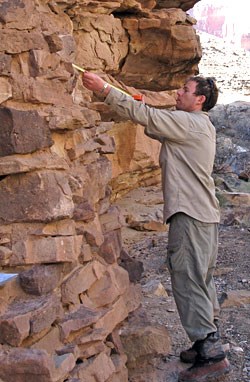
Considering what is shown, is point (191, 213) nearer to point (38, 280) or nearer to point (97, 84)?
point (97, 84)

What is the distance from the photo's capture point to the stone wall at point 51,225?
9.48 feet

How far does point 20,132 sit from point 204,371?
67.3 inches

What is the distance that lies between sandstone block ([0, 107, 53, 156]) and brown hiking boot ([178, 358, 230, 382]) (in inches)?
60.9

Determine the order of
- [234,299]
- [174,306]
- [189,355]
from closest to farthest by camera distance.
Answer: [189,355], [174,306], [234,299]

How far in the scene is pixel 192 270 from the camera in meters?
3.57

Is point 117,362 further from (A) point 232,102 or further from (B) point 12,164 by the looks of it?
(A) point 232,102

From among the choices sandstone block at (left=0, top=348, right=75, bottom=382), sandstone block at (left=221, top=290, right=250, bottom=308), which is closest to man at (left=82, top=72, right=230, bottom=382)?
sandstone block at (left=0, top=348, right=75, bottom=382)

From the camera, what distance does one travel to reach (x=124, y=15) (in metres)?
9.12

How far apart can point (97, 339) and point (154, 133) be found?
1.16 m

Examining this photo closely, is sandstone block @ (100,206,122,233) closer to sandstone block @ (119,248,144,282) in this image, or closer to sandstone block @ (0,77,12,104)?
sandstone block @ (119,248,144,282)

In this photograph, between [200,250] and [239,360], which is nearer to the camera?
[200,250]

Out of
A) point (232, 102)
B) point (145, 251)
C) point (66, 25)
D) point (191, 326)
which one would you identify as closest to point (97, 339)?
point (191, 326)

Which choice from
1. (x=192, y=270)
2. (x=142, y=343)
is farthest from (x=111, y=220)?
(x=142, y=343)

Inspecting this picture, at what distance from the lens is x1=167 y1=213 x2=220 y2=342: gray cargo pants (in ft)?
11.7
